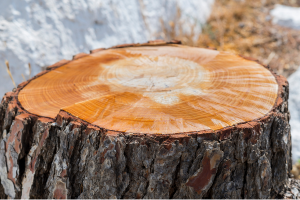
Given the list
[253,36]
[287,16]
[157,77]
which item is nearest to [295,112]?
[157,77]

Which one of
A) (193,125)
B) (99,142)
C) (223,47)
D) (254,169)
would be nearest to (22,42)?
(99,142)

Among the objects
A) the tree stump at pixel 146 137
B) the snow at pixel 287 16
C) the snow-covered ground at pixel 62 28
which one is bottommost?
the tree stump at pixel 146 137

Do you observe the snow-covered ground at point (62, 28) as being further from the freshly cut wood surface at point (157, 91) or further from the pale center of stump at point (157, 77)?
the pale center of stump at point (157, 77)

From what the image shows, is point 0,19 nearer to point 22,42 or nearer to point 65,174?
point 22,42

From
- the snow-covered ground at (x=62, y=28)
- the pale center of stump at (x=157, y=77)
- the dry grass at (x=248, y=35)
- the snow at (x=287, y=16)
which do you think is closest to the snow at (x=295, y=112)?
the dry grass at (x=248, y=35)

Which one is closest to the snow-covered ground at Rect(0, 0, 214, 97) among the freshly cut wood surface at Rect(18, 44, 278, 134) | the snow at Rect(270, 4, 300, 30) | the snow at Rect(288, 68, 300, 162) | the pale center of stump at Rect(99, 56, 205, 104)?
the freshly cut wood surface at Rect(18, 44, 278, 134)

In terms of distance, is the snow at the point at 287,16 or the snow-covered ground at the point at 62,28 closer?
the snow-covered ground at the point at 62,28

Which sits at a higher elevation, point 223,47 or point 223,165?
point 223,47
